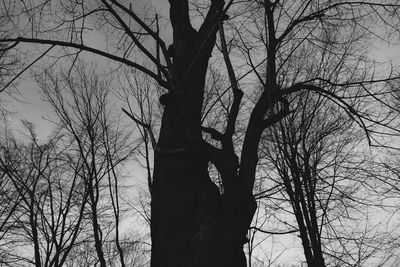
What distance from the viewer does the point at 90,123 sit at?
8.88 m

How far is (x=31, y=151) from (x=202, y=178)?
9.45 metres

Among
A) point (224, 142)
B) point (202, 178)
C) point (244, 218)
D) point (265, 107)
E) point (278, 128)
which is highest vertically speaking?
point (278, 128)

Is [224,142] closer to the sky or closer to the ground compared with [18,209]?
closer to the ground

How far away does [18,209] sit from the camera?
398 inches

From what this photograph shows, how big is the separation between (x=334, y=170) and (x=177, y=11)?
6002 millimetres

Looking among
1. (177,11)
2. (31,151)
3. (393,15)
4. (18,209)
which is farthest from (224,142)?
(18,209)

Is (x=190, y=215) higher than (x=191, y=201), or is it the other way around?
(x=191, y=201)

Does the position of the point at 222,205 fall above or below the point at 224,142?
below

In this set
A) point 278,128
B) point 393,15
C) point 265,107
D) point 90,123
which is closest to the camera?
point 265,107

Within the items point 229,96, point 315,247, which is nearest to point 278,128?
point 229,96

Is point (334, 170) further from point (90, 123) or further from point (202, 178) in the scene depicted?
point (90, 123)

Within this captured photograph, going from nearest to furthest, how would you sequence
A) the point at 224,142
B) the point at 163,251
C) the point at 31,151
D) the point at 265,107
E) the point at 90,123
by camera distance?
the point at 163,251 < the point at 224,142 < the point at 265,107 < the point at 90,123 < the point at 31,151

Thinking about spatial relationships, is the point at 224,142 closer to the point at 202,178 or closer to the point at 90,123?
the point at 202,178

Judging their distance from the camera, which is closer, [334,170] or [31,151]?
[334,170]
